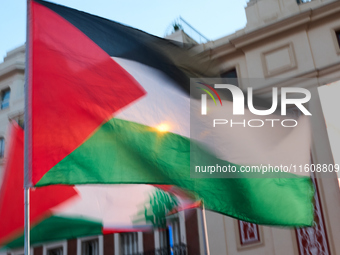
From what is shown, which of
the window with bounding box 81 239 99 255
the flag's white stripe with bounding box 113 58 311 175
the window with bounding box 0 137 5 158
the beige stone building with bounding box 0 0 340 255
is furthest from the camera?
the window with bounding box 0 137 5 158

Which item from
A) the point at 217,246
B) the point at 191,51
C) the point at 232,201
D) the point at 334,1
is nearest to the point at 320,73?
the point at 334,1

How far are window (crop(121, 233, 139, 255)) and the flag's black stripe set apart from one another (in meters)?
10.9

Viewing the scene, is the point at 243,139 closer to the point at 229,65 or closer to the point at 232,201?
the point at 232,201

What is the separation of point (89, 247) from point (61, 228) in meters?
11.6

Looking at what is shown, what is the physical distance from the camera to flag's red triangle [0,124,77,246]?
881cm

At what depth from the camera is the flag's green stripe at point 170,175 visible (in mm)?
6844

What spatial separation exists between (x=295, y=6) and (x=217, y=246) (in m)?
8.01

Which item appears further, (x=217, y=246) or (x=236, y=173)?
(x=217, y=246)

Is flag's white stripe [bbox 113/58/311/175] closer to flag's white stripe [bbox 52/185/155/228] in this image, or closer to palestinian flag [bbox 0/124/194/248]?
palestinian flag [bbox 0/124/194/248]

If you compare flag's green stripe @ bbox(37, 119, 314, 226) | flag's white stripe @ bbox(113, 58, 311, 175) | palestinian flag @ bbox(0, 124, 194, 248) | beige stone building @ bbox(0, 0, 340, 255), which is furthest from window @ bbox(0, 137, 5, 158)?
flag's green stripe @ bbox(37, 119, 314, 226)

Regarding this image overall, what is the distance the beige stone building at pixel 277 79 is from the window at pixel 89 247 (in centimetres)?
55

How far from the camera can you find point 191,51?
8.81 m

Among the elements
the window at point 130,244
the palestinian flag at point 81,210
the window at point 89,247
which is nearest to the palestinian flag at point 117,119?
the palestinian flag at point 81,210

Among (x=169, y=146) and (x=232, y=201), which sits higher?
(x=169, y=146)
